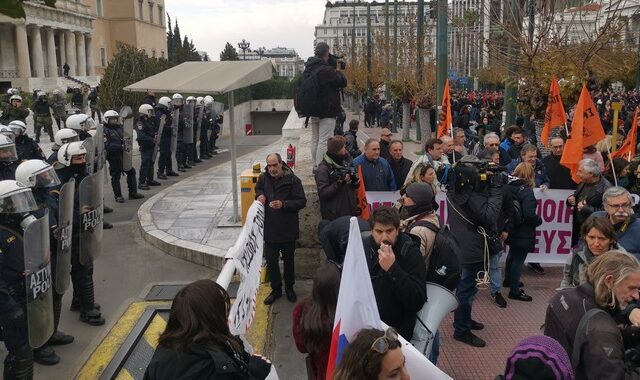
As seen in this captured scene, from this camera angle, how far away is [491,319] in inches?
240

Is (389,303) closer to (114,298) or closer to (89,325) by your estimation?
(89,325)

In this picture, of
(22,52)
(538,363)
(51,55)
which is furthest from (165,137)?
(51,55)

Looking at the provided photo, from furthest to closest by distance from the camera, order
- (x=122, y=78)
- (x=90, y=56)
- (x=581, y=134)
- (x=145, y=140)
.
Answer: (x=90, y=56), (x=122, y=78), (x=145, y=140), (x=581, y=134)

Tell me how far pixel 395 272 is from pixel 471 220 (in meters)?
2.19

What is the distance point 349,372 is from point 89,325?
4653 mm

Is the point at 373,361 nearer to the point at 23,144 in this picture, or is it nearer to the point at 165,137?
the point at 23,144

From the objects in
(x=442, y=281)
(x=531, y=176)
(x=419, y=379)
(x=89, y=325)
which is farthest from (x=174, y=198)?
(x=419, y=379)

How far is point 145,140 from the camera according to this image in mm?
12922

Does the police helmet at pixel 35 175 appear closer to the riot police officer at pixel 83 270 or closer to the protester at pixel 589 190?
the riot police officer at pixel 83 270

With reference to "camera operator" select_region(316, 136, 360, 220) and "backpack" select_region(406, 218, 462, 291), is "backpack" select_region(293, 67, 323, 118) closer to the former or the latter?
"camera operator" select_region(316, 136, 360, 220)

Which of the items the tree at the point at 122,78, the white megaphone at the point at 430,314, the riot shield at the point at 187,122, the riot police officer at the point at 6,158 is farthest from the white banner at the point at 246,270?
the tree at the point at 122,78

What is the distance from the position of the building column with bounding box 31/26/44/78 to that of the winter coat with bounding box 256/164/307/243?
59.8 metres

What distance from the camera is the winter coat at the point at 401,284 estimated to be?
356cm

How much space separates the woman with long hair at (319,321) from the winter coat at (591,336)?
125cm
